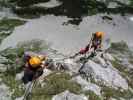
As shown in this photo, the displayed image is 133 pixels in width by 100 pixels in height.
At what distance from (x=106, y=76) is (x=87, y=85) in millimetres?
1572

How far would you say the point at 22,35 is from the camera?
89.7ft

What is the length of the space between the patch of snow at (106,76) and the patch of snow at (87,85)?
0.62 m

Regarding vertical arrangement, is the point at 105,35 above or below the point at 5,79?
below

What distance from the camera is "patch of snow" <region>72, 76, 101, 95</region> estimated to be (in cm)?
1847

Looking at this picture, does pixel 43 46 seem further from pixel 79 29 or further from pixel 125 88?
pixel 125 88

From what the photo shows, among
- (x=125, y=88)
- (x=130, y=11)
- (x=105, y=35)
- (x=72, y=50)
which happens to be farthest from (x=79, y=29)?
(x=125, y=88)

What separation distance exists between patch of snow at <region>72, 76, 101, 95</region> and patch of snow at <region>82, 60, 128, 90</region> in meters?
0.62

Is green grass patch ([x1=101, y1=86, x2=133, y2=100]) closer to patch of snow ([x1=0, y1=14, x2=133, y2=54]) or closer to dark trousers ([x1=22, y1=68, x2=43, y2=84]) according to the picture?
dark trousers ([x1=22, y1=68, x2=43, y2=84])

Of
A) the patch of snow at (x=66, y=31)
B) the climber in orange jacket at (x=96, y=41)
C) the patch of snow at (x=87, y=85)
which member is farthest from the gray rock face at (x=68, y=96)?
the patch of snow at (x=66, y=31)

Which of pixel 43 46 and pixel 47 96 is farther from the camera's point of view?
pixel 43 46

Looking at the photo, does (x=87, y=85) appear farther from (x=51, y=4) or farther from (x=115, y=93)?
(x=51, y=4)

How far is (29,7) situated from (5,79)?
13.9 m

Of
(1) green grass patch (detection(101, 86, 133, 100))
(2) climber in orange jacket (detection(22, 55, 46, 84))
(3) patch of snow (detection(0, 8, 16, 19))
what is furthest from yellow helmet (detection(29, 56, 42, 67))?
(3) patch of snow (detection(0, 8, 16, 19))

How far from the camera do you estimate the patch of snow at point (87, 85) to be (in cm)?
1847
